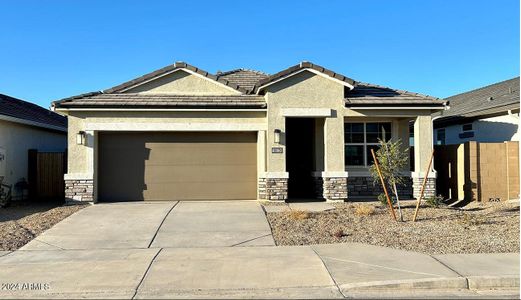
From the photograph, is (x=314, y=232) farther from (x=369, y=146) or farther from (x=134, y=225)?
(x=369, y=146)

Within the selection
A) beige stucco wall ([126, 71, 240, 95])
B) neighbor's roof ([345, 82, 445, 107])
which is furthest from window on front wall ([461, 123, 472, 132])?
beige stucco wall ([126, 71, 240, 95])

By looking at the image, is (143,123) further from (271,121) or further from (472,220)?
(472,220)

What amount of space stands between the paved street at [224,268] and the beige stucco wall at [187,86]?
6.11 meters

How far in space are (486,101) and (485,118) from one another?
6.69ft

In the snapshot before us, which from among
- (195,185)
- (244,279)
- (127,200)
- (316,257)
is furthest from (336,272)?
(127,200)

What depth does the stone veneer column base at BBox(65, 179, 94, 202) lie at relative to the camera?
14.0 meters

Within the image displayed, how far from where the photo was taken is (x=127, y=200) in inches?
580

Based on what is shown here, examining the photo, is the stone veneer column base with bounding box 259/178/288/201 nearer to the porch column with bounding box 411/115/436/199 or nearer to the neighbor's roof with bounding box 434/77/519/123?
the porch column with bounding box 411/115/436/199

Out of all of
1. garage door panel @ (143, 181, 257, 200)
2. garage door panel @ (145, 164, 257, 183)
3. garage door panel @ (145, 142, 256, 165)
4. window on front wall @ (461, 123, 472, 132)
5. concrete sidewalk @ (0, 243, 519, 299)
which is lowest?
concrete sidewalk @ (0, 243, 519, 299)

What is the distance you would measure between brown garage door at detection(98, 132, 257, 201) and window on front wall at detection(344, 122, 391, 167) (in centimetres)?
339

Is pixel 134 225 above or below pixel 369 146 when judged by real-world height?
below

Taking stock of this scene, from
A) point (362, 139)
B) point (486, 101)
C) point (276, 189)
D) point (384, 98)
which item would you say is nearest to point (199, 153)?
point (276, 189)

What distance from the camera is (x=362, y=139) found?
52.1 feet

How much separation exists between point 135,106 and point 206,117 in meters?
2.24
